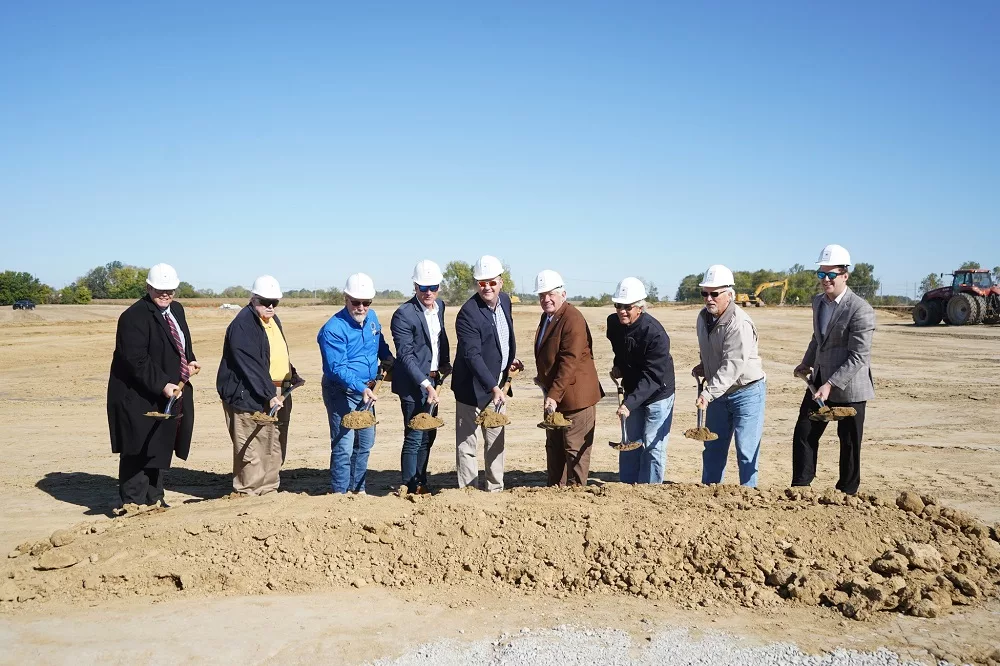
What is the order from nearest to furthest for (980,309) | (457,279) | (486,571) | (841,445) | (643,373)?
(486,571) → (841,445) → (643,373) → (980,309) → (457,279)

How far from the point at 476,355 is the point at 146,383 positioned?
244 cm

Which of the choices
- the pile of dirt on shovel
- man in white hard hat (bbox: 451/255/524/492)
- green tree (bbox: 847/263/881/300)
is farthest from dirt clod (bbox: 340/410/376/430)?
green tree (bbox: 847/263/881/300)

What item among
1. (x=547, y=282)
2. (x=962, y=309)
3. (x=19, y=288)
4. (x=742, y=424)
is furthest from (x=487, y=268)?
(x=19, y=288)

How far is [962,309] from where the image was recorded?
25891mm

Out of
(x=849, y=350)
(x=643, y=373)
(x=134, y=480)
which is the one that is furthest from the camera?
(x=134, y=480)

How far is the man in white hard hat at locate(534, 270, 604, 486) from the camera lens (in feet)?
18.5

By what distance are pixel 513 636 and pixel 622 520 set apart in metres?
1.23

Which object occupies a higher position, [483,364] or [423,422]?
[483,364]

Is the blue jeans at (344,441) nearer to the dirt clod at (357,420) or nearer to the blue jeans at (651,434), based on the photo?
the dirt clod at (357,420)

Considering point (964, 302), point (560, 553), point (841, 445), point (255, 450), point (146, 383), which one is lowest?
point (560, 553)

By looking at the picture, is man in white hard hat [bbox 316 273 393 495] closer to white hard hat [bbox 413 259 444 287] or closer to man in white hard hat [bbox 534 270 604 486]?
white hard hat [bbox 413 259 444 287]

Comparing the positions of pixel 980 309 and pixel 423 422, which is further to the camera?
pixel 980 309

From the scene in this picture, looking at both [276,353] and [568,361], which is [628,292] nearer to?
[568,361]

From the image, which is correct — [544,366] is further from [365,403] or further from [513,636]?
[513,636]
